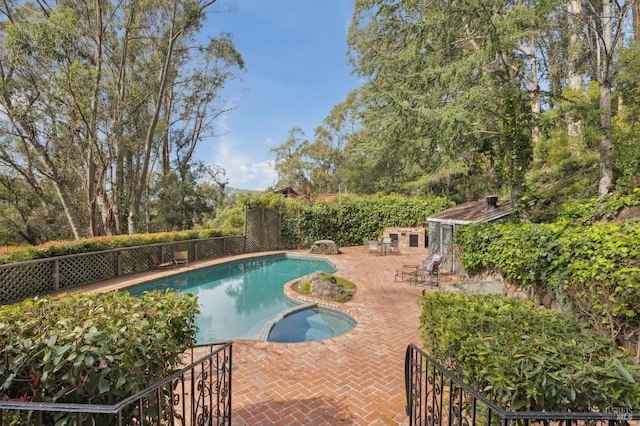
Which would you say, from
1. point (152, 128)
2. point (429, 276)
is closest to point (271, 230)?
point (152, 128)

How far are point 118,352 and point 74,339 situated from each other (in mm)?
276

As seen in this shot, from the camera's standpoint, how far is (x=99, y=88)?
13.7 m

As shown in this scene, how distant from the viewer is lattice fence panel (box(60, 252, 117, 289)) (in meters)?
9.11

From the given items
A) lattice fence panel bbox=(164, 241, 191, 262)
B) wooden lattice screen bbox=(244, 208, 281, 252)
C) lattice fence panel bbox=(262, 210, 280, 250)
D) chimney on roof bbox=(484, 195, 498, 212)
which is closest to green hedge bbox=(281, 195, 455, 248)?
lattice fence panel bbox=(262, 210, 280, 250)

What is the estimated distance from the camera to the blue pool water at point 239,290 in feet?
24.3

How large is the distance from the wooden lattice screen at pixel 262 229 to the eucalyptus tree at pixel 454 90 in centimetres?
871

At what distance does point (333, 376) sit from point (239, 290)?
7.35 m

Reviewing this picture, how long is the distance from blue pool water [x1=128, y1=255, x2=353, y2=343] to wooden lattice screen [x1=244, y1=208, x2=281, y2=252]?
1.59m

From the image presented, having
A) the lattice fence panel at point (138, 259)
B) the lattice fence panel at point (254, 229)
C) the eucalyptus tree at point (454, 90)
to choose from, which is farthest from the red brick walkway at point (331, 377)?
the lattice fence panel at point (254, 229)

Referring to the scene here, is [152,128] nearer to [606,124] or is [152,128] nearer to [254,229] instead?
[254,229]

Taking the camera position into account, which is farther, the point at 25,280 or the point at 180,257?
the point at 180,257

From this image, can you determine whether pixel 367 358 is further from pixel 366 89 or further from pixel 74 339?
pixel 366 89

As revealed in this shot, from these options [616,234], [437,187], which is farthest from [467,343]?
[437,187]

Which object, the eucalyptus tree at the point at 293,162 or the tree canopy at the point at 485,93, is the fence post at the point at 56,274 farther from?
the eucalyptus tree at the point at 293,162
